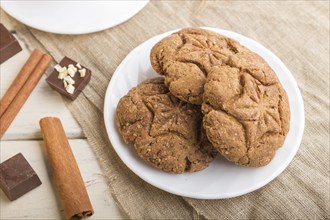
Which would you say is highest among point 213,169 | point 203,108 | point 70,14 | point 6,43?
point 203,108

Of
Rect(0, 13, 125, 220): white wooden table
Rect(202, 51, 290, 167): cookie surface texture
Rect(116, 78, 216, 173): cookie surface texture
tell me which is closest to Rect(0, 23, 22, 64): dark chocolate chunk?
Rect(0, 13, 125, 220): white wooden table

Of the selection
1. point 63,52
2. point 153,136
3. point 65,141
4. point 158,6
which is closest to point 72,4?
point 63,52

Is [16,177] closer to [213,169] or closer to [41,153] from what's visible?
[41,153]

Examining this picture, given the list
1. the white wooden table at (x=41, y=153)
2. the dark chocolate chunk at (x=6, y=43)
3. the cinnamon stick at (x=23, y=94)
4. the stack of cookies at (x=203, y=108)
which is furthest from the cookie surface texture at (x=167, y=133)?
the dark chocolate chunk at (x=6, y=43)

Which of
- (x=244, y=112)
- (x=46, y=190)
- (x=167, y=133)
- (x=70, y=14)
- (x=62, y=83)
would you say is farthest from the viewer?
(x=70, y=14)

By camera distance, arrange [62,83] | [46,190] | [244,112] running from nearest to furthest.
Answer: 1. [244,112]
2. [46,190]
3. [62,83]

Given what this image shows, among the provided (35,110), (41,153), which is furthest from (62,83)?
(41,153)
